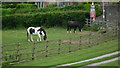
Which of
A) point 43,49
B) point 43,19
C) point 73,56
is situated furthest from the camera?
point 43,19

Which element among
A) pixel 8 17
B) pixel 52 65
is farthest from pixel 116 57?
pixel 8 17

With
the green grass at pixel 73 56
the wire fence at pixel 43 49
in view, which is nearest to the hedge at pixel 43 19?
the wire fence at pixel 43 49

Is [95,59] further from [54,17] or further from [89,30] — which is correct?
[54,17]

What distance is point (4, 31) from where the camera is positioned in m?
47.1

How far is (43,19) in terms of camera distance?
5050 centimetres

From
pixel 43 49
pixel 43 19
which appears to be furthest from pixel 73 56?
pixel 43 19

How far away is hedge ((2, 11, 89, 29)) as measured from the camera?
4978 cm

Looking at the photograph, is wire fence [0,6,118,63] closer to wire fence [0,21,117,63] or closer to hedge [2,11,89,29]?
wire fence [0,21,117,63]

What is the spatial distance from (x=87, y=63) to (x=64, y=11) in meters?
31.2

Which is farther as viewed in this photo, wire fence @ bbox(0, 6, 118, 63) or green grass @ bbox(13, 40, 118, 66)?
wire fence @ bbox(0, 6, 118, 63)

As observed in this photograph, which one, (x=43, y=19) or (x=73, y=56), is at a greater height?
(x=73, y=56)

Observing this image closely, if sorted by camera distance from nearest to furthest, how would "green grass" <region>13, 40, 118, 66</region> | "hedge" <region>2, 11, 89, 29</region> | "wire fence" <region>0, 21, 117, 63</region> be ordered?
"green grass" <region>13, 40, 118, 66</region> → "wire fence" <region>0, 21, 117, 63</region> → "hedge" <region>2, 11, 89, 29</region>

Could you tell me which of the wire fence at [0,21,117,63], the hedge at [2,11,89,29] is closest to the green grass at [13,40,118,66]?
the wire fence at [0,21,117,63]

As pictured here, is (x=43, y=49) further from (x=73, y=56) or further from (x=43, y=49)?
(x=73, y=56)
